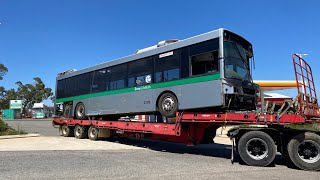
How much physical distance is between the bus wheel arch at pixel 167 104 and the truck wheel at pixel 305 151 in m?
4.26

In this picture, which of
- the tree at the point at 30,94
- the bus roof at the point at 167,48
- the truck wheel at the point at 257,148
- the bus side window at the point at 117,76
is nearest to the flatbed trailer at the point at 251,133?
the truck wheel at the point at 257,148

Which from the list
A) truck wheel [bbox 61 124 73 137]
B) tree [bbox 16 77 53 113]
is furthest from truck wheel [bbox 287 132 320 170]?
tree [bbox 16 77 53 113]

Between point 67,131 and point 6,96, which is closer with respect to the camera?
point 67,131

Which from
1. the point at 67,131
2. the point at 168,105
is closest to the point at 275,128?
the point at 168,105

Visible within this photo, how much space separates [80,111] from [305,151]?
12.4 meters

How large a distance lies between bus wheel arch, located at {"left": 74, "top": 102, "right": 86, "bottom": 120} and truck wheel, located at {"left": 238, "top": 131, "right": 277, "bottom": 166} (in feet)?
33.7

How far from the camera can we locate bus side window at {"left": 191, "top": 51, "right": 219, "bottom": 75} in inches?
423

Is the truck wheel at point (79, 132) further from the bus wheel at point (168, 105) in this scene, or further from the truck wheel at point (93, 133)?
the bus wheel at point (168, 105)

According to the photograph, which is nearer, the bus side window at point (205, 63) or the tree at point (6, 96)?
the bus side window at point (205, 63)

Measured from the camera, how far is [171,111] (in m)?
12.4

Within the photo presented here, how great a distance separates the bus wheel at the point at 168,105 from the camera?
12.3m

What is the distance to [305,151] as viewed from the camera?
9188 mm

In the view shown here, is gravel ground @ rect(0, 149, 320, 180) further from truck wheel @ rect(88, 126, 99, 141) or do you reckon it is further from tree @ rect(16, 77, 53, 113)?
tree @ rect(16, 77, 53, 113)

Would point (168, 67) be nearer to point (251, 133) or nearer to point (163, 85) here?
point (163, 85)
